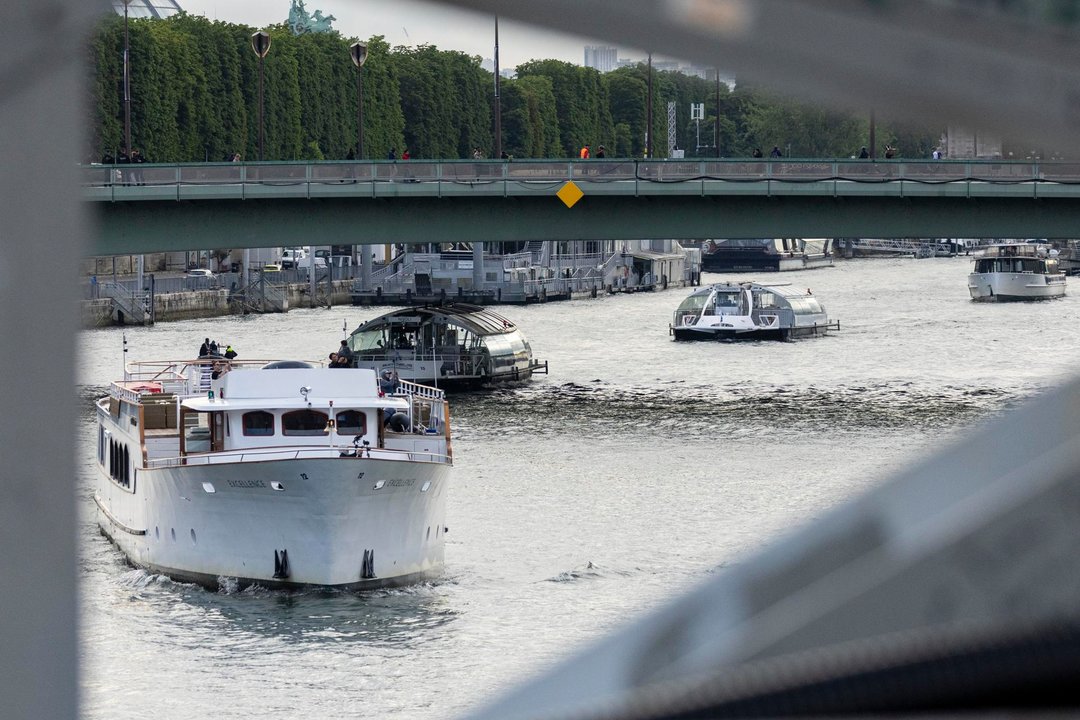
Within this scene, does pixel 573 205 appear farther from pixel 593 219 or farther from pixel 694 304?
pixel 694 304

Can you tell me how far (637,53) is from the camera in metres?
1.04

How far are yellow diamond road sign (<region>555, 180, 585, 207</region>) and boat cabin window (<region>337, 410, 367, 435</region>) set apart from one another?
1078 centimetres

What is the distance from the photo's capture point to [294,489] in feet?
71.1

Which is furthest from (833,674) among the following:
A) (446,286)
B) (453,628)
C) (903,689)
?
(446,286)

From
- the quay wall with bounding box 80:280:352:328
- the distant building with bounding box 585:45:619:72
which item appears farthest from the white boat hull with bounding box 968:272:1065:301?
the distant building with bounding box 585:45:619:72

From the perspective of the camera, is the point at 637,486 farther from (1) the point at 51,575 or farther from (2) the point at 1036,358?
(1) the point at 51,575

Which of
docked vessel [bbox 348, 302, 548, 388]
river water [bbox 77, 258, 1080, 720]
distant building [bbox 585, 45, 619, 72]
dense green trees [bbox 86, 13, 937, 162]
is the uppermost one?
dense green trees [bbox 86, 13, 937, 162]

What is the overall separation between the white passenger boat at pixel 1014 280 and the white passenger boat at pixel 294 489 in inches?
2017

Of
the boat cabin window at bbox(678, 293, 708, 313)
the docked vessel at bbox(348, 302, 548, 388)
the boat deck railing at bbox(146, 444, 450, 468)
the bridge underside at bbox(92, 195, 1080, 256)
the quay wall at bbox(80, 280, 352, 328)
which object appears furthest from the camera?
the quay wall at bbox(80, 280, 352, 328)

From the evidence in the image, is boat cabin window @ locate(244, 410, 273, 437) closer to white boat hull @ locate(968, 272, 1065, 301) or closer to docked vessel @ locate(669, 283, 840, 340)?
docked vessel @ locate(669, 283, 840, 340)

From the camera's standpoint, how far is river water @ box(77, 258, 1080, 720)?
1655 cm

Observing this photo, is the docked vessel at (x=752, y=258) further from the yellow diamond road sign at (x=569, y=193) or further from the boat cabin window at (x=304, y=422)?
the boat cabin window at (x=304, y=422)

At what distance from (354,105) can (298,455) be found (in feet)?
201

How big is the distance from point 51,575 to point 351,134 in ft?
261
